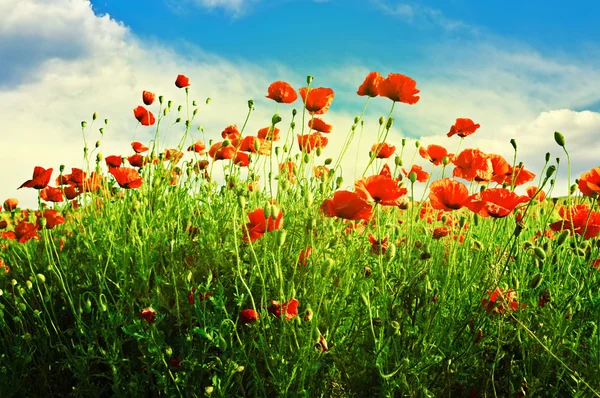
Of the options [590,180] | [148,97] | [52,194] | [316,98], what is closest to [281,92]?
[316,98]

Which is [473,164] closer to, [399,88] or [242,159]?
[399,88]

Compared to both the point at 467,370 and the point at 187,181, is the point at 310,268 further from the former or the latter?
the point at 187,181

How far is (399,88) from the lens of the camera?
249 centimetres

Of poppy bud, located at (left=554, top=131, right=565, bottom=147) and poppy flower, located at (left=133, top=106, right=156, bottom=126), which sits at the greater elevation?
poppy flower, located at (left=133, top=106, right=156, bottom=126)

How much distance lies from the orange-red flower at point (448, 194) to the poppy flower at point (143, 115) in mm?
2132

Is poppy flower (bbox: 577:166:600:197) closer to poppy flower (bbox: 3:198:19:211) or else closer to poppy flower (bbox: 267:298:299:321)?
poppy flower (bbox: 267:298:299:321)

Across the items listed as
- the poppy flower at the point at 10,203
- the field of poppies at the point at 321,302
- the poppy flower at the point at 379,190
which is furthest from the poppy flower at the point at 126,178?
the poppy flower at the point at 379,190

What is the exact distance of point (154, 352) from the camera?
205cm

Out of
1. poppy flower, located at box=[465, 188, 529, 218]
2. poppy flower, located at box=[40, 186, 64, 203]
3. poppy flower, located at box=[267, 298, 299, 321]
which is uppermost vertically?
poppy flower, located at box=[465, 188, 529, 218]

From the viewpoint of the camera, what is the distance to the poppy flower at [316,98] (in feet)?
8.39

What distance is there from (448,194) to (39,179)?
225 centimetres

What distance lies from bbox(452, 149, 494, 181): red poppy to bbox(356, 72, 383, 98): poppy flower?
53cm

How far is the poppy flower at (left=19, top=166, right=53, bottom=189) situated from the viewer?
311 centimetres

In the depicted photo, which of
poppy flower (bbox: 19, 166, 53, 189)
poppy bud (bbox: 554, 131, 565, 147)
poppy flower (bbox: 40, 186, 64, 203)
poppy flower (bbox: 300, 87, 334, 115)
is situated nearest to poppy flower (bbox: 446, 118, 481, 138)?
poppy flower (bbox: 300, 87, 334, 115)
